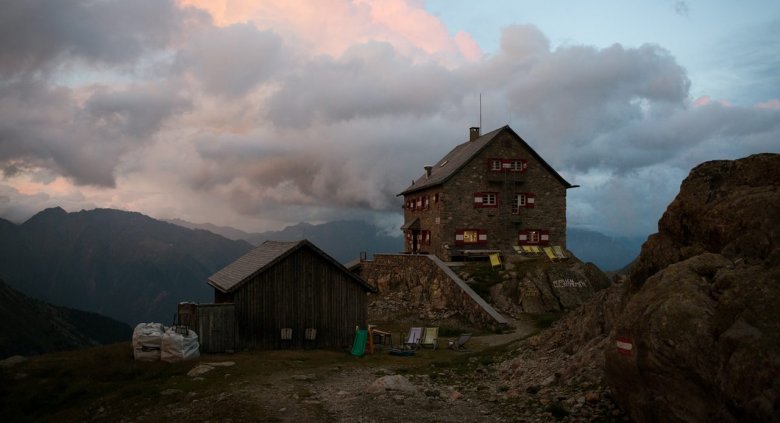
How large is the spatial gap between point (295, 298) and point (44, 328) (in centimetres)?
14089

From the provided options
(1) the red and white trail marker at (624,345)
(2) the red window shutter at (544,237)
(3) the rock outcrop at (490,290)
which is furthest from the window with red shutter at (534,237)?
(1) the red and white trail marker at (624,345)

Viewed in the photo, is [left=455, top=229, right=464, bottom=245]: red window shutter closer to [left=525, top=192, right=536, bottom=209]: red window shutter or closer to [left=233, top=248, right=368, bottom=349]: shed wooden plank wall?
[left=525, top=192, right=536, bottom=209]: red window shutter

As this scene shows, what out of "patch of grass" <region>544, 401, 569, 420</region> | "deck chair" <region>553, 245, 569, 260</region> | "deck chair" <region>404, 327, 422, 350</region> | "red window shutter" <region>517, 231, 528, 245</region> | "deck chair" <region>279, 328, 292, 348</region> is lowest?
"deck chair" <region>404, 327, 422, 350</region>

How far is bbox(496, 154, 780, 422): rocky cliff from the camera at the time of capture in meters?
8.30

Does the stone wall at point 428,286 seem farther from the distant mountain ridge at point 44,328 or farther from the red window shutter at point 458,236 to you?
the distant mountain ridge at point 44,328

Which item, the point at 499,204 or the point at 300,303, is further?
the point at 499,204

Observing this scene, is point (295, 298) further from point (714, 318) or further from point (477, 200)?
point (477, 200)

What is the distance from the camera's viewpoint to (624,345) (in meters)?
10.5

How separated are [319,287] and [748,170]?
1884 centimetres

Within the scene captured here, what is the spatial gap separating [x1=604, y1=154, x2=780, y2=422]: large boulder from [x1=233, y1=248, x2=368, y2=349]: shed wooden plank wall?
1709 centimetres

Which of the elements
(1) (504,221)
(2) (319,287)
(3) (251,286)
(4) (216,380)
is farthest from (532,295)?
(4) (216,380)

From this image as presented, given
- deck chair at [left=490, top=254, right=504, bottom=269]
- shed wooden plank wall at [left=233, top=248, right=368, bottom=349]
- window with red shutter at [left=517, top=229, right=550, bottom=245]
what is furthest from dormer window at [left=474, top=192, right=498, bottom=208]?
shed wooden plank wall at [left=233, top=248, right=368, bottom=349]

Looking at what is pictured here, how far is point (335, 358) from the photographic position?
23.8 metres

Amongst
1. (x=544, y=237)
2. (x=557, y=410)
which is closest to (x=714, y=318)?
(x=557, y=410)
